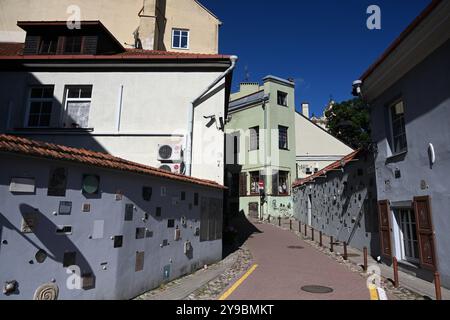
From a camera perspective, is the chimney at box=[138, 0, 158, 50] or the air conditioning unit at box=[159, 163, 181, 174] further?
the chimney at box=[138, 0, 158, 50]

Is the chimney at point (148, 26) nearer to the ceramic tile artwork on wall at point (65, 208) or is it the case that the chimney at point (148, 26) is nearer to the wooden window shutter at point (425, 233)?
the ceramic tile artwork on wall at point (65, 208)

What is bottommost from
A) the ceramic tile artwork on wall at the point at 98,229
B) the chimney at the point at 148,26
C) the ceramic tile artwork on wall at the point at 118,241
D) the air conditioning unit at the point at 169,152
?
the ceramic tile artwork on wall at the point at 118,241

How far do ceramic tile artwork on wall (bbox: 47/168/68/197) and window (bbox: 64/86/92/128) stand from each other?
8.02 meters

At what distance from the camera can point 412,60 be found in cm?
813

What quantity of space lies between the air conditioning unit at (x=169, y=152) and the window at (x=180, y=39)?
10.4 meters

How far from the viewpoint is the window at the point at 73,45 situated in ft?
43.7

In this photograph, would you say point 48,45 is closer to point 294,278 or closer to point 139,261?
point 139,261

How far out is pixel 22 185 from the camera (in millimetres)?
4402

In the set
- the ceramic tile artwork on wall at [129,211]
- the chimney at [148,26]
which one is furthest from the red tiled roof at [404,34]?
the chimney at [148,26]

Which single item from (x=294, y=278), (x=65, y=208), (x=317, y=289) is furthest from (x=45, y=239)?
(x=294, y=278)

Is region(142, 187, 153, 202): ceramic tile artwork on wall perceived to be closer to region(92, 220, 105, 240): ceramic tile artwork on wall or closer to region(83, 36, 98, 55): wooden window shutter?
region(92, 220, 105, 240): ceramic tile artwork on wall

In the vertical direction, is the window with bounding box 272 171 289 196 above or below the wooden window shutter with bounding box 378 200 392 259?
above

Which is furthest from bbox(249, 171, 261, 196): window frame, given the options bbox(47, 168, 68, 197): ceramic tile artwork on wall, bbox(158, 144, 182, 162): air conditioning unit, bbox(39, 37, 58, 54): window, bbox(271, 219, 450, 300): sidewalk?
bbox(47, 168, 68, 197): ceramic tile artwork on wall

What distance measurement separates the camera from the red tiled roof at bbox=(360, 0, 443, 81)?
264 inches
